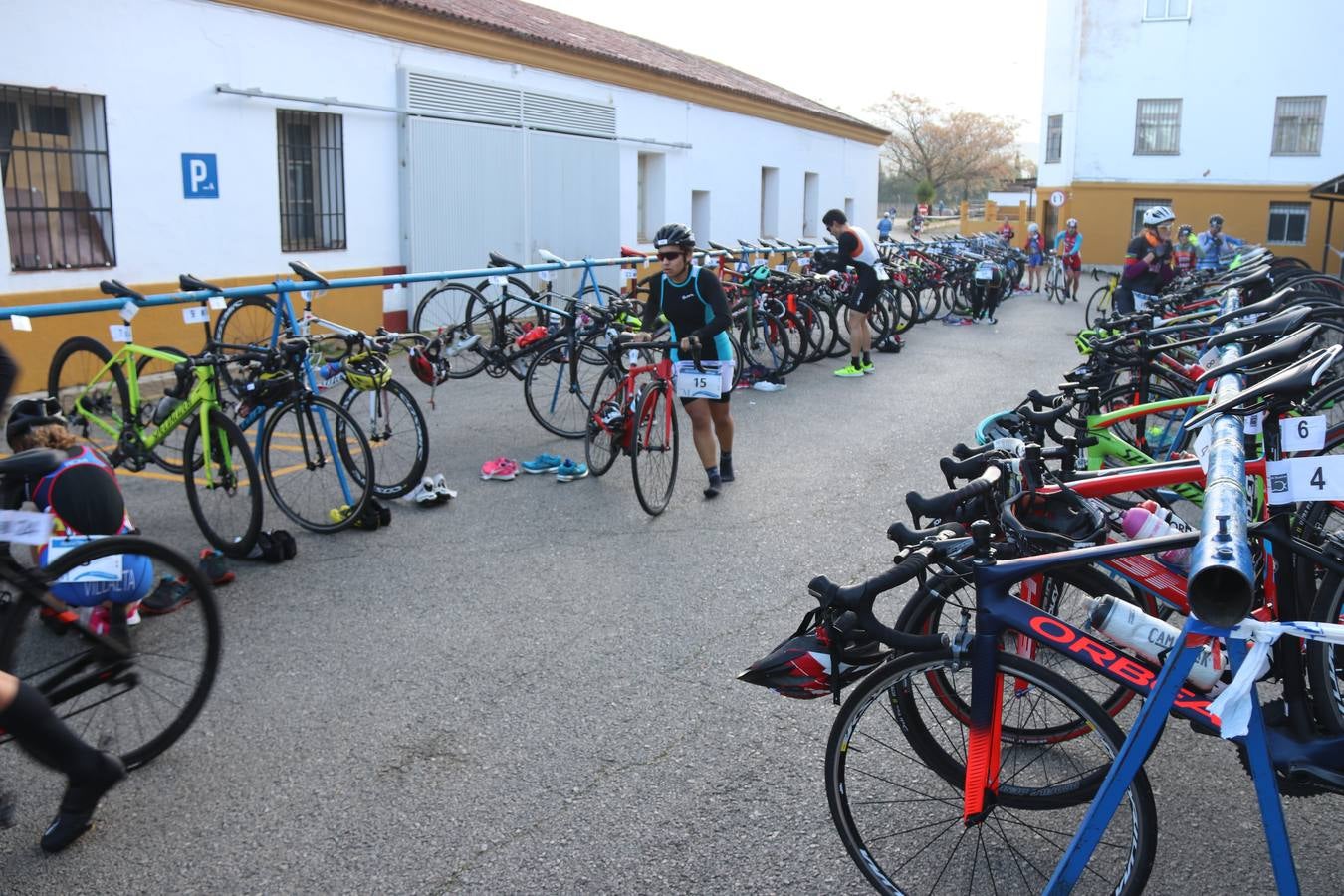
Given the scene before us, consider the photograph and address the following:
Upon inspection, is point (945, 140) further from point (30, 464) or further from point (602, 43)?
point (30, 464)

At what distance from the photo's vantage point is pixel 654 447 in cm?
727

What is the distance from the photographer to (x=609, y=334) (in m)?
8.95

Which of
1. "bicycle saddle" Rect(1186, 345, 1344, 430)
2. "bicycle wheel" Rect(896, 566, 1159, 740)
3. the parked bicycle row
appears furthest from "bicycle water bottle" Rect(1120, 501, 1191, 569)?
"bicycle saddle" Rect(1186, 345, 1344, 430)

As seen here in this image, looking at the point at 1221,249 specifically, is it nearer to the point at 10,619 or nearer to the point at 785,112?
the point at 785,112

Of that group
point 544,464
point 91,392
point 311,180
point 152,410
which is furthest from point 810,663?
point 311,180

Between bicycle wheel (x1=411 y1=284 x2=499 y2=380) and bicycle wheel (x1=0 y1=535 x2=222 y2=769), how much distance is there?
21.0 feet

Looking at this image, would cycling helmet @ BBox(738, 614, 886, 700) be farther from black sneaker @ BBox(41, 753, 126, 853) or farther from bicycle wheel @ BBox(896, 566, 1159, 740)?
black sneaker @ BBox(41, 753, 126, 853)

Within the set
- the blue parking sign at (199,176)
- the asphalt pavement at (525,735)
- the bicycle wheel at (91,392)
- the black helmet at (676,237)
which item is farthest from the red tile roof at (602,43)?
the asphalt pavement at (525,735)

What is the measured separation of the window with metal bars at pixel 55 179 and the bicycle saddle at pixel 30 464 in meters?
8.25

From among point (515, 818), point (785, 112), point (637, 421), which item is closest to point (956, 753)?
point (515, 818)

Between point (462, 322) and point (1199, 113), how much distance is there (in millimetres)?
32054

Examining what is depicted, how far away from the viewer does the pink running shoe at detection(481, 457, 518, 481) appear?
7.95m

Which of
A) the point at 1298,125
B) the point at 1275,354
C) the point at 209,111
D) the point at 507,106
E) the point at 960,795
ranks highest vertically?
the point at 1298,125

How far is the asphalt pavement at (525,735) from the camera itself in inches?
133
